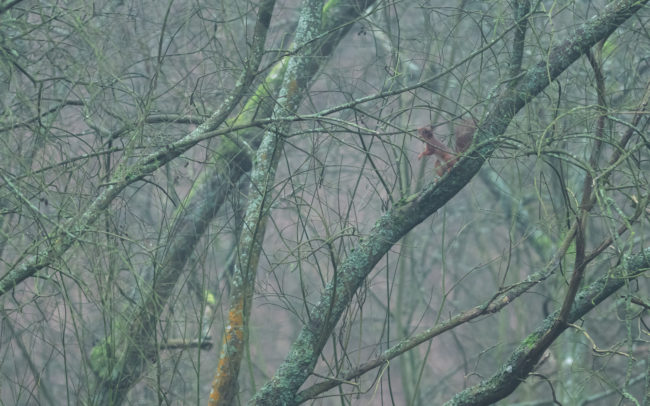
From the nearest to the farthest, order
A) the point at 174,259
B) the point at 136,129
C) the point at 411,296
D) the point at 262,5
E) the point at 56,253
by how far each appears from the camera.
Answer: the point at 56,253
the point at 136,129
the point at 262,5
the point at 174,259
the point at 411,296

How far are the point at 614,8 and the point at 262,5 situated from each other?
1937 mm

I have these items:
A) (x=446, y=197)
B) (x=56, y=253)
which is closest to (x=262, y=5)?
(x=446, y=197)

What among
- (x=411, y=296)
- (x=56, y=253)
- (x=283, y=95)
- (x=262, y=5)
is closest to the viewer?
(x=56, y=253)

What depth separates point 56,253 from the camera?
318 centimetres

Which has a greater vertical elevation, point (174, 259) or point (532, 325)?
point (532, 325)

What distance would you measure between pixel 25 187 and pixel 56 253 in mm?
675

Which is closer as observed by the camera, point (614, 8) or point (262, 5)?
point (614, 8)

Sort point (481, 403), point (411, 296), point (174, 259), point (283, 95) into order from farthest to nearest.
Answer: point (411, 296)
point (174, 259)
point (283, 95)
point (481, 403)

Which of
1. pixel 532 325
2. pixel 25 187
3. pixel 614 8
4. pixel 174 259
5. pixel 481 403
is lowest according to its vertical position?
pixel 481 403

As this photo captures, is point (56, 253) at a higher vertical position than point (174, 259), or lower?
lower

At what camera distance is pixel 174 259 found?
520 cm

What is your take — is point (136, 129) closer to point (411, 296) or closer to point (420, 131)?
point (420, 131)

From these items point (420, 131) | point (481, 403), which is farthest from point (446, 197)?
point (481, 403)

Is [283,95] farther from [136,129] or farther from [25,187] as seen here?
[25,187]
